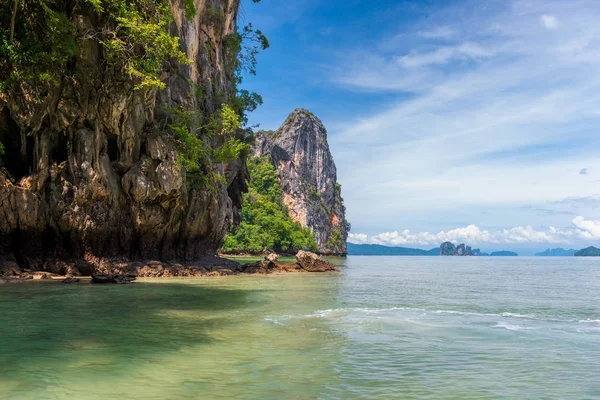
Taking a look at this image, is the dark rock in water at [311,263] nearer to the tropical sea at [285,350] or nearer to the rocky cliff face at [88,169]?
the rocky cliff face at [88,169]

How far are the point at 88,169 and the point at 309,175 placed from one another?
116933 millimetres

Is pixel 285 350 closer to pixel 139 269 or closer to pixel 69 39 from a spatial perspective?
pixel 69 39

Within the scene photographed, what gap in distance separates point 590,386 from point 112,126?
23.3 metres

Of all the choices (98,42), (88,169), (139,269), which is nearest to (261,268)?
(139,269)

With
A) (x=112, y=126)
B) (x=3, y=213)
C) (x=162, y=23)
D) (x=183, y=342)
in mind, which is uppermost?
(x=162, y=23)

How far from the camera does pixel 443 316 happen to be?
13695 mm

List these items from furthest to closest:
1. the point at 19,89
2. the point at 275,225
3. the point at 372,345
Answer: the point at 275,225, the point at 19,89, the point at 372,345

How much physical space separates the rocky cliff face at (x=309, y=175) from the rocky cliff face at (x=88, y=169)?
9411 centimetres

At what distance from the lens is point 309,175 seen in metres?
139

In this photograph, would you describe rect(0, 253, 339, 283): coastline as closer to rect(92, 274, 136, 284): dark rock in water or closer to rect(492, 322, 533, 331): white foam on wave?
rect(92, 274, 136, 284): dark rock in water

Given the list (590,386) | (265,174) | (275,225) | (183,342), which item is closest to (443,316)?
(590,386)

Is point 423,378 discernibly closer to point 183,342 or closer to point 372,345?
point 372,345

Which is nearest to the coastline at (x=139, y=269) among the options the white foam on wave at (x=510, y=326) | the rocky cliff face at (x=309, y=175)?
the white foam on wave at (x=510, y=326)

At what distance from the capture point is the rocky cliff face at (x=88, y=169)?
21391 mm
